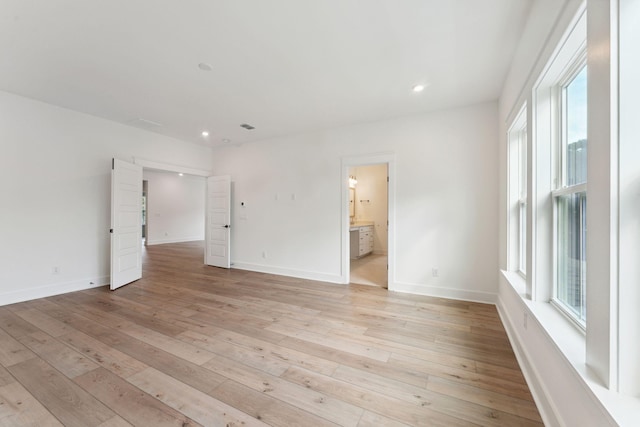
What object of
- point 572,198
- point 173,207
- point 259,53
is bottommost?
point 572,198

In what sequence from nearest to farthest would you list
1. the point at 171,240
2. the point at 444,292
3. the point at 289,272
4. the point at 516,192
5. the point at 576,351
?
1. the point at 576,351
2. the point at 516,192
3. the point at 444,292
4. the point at 289,272
5. the point at 171,240

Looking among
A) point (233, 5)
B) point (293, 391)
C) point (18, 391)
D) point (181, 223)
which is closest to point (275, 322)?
point (293, 391)

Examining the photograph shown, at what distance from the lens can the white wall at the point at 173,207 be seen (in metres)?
9.30

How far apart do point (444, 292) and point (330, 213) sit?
2175 mm

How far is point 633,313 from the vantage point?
2.90 feet

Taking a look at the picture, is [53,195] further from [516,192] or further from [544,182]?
[516,192]

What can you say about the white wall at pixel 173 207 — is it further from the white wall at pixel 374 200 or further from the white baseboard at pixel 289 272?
the white wall at pixel 374 200

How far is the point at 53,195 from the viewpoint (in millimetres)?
3705

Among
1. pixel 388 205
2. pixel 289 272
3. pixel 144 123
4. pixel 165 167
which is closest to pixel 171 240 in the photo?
pixel 165 167

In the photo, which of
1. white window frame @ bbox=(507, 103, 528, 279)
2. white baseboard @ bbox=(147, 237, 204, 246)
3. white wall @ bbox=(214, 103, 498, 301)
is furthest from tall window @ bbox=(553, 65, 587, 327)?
white baseboard @ bbox=(147, 237, 204, 246)

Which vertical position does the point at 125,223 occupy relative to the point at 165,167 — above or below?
below

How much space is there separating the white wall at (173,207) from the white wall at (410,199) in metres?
6.30

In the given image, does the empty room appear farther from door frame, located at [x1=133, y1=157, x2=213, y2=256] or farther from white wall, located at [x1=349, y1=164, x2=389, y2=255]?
white wall, located at [x1=349, y1=164, x2=389, y2=255]

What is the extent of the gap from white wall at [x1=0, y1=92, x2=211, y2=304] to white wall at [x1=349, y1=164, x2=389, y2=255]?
5.67 meters
